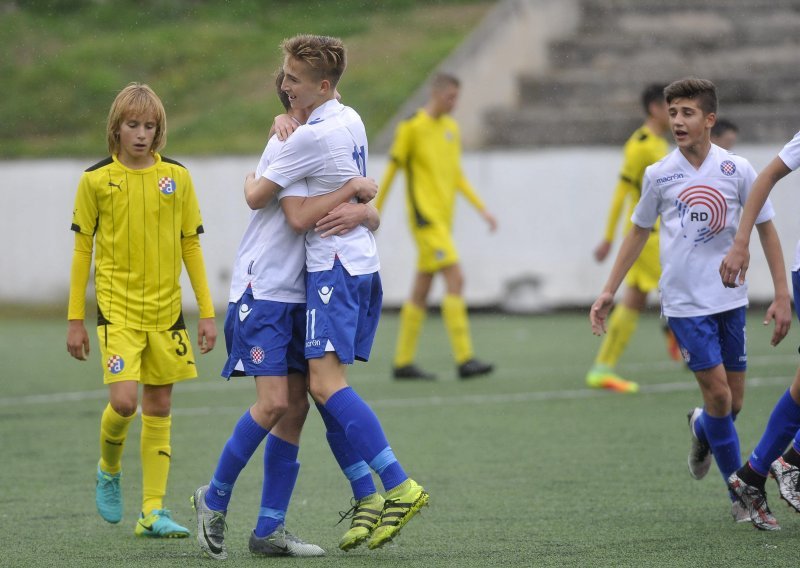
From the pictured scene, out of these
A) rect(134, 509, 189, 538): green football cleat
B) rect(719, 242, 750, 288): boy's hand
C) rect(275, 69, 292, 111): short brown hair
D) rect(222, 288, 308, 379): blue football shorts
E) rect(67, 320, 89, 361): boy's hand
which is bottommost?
A: rect(134, 509, 189, 538): green football cleat

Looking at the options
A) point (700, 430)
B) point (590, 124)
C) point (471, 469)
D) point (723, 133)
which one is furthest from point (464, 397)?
point (590, 124)

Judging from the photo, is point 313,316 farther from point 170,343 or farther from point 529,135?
point 529,135

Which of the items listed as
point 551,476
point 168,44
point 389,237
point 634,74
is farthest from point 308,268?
point 168,44

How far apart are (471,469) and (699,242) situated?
194 cm

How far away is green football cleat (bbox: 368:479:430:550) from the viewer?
187 inches

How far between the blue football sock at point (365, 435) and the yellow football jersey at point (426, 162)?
5887 millimetres

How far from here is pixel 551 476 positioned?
6.71m

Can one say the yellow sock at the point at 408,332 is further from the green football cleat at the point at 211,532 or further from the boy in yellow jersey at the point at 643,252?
the green football cleat at the point at 211,532

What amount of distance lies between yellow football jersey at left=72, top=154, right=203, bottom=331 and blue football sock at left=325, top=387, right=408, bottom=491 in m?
0.99

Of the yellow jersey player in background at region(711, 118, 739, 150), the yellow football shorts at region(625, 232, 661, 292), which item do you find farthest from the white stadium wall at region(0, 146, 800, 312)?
the yellow jersey player in background at region(711, 118, 739, 150)

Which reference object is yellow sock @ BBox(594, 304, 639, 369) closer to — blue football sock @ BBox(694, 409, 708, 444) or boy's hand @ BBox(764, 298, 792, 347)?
blue football sock @ BBox(694, 409, 708, 444)

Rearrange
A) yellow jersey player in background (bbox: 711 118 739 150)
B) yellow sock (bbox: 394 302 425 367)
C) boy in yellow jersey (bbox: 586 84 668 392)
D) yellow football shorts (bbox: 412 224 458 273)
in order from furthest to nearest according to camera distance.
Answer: yellow sock (bbox: 394 302 425 367) < yellow football shorts (bbox: 412 224 458 273) < boy in yellow jersey (bbox: 586 84 668 392) < yellow jersey player in background (bbox: 711 118 739 150)

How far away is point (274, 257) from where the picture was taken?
502 centimetres

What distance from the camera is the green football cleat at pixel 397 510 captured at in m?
4.75
